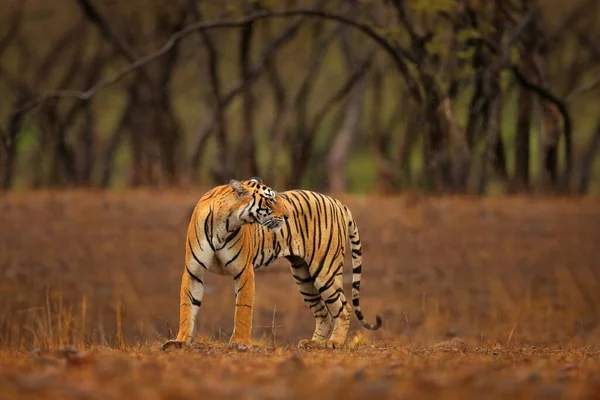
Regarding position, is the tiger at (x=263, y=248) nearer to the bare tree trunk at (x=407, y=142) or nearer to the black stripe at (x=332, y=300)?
the black stripe at (x=332, y=300)

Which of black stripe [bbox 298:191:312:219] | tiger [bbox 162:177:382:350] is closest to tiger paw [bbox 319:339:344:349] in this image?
tiger [bbox 162:177:382:350]

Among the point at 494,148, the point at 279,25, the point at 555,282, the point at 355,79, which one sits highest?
the point at 279,25

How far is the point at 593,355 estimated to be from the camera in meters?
7.67

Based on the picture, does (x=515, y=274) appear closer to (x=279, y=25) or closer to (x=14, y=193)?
(x=14, y=193)

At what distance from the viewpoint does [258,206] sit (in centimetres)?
795

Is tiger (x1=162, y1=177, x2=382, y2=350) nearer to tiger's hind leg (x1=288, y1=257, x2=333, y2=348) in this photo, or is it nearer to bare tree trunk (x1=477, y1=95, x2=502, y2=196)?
tiger's hind leg (x1=288, y1=257, x2=333, y2=348)

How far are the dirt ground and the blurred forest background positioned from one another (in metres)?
1.34

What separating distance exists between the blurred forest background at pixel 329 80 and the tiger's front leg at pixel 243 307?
7.66 meters

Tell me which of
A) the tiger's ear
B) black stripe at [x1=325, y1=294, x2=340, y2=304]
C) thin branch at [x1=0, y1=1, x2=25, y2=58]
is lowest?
black stripe at [x1=325, y1=294, x2=340, y2=304]

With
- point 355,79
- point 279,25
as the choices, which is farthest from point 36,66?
point 355,79

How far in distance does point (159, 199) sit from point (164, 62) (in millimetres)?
4517

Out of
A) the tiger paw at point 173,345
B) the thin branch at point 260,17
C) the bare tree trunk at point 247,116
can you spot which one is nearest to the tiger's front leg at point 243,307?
the tiger paw at point 173,345

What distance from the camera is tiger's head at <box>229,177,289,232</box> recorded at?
7.93m

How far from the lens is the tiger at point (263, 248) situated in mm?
7895
